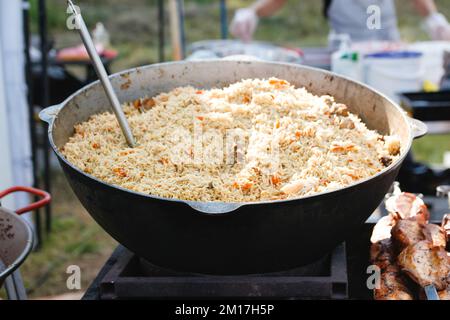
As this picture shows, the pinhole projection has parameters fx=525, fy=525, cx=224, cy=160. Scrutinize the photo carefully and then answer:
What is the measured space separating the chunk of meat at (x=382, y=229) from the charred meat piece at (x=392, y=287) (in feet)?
0.51

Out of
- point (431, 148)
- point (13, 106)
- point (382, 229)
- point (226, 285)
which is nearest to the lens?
point (226, 285)

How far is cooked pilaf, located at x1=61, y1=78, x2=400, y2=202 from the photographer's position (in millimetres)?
1595

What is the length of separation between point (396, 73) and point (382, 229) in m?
1.96

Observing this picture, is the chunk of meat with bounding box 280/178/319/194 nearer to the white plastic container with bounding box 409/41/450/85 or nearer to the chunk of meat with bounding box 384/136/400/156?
the chunk of meat with bounding box 384/136/400/156

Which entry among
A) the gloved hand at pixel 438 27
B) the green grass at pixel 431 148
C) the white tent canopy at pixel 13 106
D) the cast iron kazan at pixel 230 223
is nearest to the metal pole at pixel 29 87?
the white tent canopy at pixel 13 106

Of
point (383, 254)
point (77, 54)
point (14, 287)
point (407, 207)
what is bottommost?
point (14, 287)

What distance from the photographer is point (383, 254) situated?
6.09 ft

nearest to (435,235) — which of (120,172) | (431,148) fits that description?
(120,172)

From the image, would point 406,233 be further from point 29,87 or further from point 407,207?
point 29,87

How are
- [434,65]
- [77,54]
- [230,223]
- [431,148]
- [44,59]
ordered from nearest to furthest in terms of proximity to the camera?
[230,223], [434,65], [44,59], [77,54], [431,148]

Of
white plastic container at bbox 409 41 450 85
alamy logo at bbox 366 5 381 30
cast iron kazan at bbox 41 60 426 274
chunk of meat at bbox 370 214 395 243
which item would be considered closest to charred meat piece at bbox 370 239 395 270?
chunk of meat at bbox 370 214 395 243

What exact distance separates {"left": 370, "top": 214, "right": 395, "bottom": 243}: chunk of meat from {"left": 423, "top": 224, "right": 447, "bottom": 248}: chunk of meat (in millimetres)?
137
